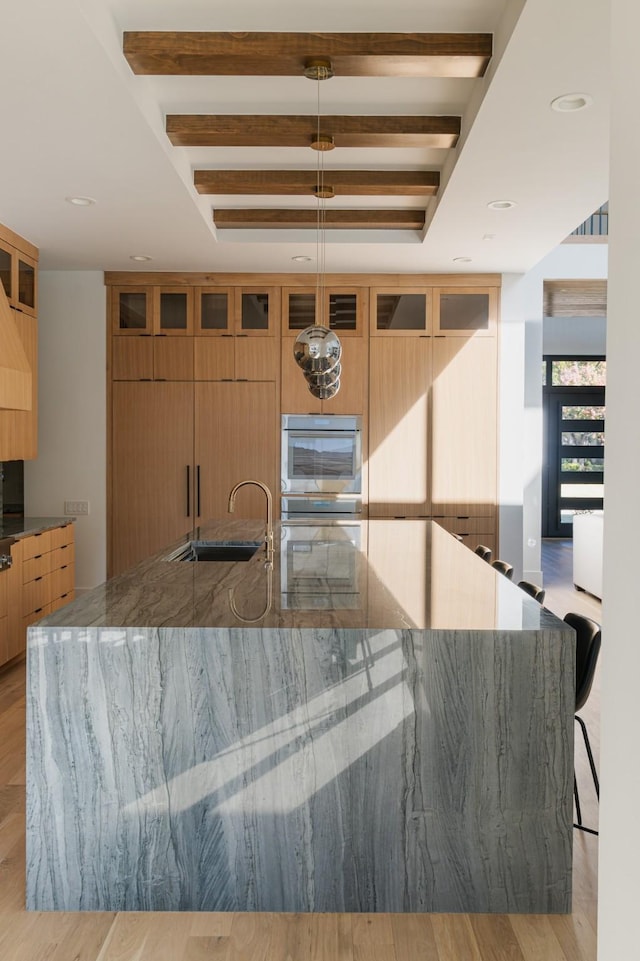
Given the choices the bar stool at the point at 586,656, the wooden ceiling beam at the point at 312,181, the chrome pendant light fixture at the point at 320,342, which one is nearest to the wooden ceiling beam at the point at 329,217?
Result: the chrome pendant light fixture at the point at 320,342

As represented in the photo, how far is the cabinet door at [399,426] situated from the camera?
641 centimetres

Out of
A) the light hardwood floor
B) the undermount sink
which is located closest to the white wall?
the undermount sink

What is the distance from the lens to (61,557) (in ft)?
17.6

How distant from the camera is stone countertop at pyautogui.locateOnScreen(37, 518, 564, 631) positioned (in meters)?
2.21

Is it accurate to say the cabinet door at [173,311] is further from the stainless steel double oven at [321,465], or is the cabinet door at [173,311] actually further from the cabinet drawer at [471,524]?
the cabinet drawer at [471,524]

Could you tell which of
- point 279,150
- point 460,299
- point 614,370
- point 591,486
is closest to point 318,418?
point 460,299

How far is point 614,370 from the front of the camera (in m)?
0.83

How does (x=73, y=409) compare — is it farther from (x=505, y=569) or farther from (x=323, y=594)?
(x=323, y=594)

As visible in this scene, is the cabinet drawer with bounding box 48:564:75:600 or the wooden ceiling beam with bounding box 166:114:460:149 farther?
the cabinet drawer with bounding box 48:564:75:600

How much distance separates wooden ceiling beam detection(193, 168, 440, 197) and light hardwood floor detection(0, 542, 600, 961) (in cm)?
357

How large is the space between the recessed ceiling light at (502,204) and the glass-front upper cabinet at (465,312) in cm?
190

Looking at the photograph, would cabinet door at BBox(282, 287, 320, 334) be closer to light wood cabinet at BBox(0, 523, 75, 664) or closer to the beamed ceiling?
the beamed ceiling

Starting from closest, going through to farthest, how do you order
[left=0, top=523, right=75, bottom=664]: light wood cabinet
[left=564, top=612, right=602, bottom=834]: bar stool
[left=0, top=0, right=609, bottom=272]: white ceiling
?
[left=564, top=612, right=602, bottom=834]: bar stool → [left=0, top=0, right=609, bottom=272]: white ceiling → [left=0, top=523, right=75, bottom=664]: light wood cabinet

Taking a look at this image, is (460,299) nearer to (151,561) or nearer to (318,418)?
(318,418)
